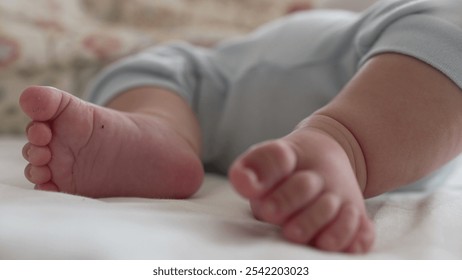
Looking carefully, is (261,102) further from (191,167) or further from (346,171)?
(346,171)

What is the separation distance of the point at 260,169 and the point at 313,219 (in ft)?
0.19

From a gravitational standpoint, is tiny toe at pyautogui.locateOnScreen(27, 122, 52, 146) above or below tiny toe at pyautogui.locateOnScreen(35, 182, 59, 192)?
above

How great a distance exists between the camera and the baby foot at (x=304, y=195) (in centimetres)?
49

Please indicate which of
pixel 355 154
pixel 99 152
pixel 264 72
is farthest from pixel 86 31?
pixel 355 154

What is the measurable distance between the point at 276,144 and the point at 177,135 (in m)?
0.29

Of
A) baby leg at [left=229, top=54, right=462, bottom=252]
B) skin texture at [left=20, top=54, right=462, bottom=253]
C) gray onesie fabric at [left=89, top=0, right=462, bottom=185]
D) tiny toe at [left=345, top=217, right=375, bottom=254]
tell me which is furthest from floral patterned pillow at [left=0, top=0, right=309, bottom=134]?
tiny toe at [left=345, top=217, right=375, bottom=254]

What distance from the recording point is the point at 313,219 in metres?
0.50

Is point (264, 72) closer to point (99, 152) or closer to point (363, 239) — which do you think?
point (99, 152)

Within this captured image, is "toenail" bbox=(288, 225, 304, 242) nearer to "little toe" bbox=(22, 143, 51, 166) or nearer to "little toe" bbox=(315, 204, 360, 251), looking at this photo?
"little toe" bbox=(315, 204, 360, 251)

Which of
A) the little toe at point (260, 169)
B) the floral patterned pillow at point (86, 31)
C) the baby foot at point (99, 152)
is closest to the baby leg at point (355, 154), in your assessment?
the little toe at point (260, 169)

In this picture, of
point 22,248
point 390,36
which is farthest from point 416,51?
point 22,248

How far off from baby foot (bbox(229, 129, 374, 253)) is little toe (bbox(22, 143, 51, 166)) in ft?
0.77

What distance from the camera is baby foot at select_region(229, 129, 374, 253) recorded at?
1.60ft

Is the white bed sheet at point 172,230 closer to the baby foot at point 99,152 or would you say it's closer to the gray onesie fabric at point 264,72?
the baby foot at point 99,152
